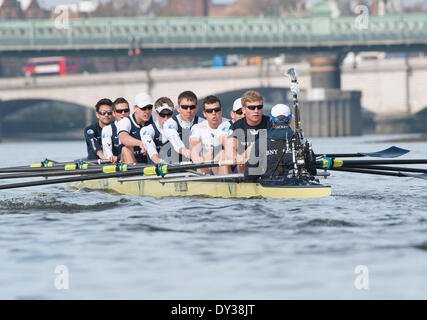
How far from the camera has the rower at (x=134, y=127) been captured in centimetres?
1634

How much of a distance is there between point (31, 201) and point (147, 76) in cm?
5391

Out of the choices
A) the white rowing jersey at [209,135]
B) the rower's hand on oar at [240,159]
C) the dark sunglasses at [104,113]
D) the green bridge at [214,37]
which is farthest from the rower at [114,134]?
the green bridge at [214,37]

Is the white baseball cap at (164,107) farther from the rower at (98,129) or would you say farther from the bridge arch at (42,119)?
the bridge arch at (42,119)

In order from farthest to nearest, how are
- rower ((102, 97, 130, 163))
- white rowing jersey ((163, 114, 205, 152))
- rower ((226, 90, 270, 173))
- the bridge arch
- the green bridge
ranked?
1. the bridge arch
2. the green bridge
3. rower ((102, 97, 130, 163))
4. white rowing jersey ((163, 114, 205, 152))
5. rower ((226, 90, 270, 173))

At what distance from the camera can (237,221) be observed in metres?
12.1

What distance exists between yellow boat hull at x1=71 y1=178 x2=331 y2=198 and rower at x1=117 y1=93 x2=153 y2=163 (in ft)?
2.05

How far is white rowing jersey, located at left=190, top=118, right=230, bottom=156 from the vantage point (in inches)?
575

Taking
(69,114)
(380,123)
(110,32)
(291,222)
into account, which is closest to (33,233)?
(291,222)

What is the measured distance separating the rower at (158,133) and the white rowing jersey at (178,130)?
0.36 metres

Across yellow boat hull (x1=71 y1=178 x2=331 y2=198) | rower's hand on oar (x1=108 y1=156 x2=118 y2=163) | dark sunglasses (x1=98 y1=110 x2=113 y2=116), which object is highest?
dark sunglasses (x1=98 y1=110 x2=113 y2=116)

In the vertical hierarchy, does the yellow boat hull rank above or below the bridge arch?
below

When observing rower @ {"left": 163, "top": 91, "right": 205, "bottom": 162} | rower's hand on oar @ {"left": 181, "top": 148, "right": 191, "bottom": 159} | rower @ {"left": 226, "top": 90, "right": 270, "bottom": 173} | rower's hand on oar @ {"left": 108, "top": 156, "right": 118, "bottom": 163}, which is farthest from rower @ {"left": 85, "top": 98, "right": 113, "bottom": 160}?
rower @ {"left": 226, "top": 90, "right": 270, "bottom": 173}

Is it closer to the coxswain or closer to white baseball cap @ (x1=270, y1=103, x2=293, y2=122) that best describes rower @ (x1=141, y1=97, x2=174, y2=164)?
the coxswain

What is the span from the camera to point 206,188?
1437cm
